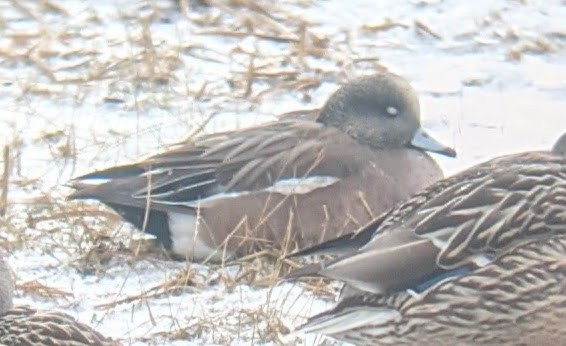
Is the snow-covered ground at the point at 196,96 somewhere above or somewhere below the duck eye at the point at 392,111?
below

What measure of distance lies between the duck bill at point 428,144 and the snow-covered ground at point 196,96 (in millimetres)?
582

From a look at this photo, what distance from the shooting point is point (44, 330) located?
5.68 m

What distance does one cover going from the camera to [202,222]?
7.45 m

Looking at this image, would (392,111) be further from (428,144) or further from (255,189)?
(255,189)

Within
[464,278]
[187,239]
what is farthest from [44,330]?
[187,239]

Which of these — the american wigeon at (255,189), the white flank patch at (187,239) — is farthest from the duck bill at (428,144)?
the white flank patch at (187,239)

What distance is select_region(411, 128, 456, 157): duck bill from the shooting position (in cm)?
782

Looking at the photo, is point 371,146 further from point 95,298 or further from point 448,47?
point 448,47

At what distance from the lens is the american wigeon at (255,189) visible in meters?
7.38

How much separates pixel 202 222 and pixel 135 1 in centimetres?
327

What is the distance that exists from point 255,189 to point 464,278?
1.79 m

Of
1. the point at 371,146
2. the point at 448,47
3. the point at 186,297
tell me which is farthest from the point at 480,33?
the point at 186,297

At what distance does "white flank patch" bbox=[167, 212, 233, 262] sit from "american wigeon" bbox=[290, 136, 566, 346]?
4.99 feet

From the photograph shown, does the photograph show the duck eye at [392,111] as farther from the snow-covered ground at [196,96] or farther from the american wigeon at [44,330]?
the american wigeon at [44,330]
